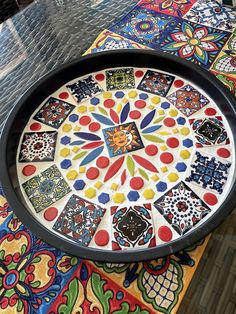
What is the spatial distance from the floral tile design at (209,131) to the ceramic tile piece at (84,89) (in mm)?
254

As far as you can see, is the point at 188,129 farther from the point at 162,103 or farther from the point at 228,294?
the point at 228,294

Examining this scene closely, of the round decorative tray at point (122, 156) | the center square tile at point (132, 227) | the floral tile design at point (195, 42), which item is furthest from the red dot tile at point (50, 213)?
the floral tile design at point (195, 42)

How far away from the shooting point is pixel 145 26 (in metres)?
0.96

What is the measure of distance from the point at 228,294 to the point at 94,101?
2.19 feet

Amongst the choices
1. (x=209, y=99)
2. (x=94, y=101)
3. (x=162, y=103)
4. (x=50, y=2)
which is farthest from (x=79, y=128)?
(x=50, y=2)

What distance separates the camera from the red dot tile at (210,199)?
1.88 ft

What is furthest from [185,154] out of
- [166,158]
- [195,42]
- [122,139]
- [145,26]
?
[145,26]

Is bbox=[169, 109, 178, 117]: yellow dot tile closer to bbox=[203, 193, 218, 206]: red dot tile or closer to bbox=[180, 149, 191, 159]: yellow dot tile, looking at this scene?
bbox=[180, 149, 191, 159]: yellow dot tile

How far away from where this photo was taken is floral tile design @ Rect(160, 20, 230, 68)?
850mm

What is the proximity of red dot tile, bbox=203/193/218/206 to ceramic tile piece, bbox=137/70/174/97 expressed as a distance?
28 cm

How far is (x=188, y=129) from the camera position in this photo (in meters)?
0.68

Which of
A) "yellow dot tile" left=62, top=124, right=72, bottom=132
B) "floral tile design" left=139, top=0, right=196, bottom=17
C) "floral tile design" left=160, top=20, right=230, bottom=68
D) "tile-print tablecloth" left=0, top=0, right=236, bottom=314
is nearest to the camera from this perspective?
"tile-print tablecloth" left=0, top=0, right=236, bottom=314

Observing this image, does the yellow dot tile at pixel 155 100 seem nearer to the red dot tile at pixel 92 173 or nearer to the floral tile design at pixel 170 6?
the red dot tile at pixel 92 173

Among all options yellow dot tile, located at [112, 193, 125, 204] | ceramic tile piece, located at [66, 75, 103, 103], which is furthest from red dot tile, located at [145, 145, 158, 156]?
ceramic tile piece, located at [66, 75, 103, 103]
